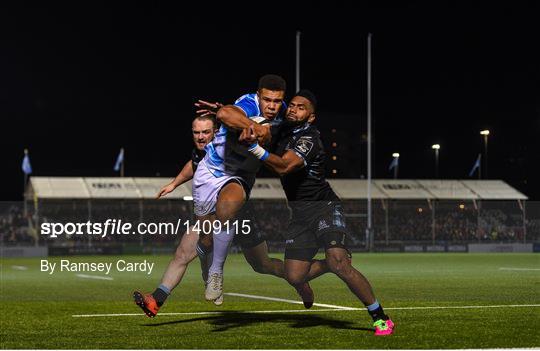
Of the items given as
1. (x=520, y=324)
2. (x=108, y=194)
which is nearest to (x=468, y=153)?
(x=108, y=194)

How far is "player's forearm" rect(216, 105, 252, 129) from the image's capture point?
7.79m

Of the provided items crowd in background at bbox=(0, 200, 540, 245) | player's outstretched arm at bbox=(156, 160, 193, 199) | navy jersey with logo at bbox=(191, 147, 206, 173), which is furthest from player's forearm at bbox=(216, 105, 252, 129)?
crowd in background at bbox=(0, 200, 540, 245)

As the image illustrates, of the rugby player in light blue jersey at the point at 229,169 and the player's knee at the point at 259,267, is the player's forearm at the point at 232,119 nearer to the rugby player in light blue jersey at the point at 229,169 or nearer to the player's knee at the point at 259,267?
the rugby player in light blue jersey at the point at 229,169

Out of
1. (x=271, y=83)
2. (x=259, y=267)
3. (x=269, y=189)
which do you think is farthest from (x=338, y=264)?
(x=269, y=189)

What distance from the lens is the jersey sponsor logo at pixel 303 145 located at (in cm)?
849

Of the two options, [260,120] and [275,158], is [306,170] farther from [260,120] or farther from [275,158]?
[260,120]

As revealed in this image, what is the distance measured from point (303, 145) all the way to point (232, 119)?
3.01 feet

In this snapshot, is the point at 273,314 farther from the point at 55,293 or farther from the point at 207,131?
the point at 55,293

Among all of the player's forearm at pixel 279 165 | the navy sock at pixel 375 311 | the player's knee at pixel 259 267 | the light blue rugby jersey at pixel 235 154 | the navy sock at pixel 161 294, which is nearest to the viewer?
the light blue rugby jersey at pixel 235 154

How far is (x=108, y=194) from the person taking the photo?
3106 cm

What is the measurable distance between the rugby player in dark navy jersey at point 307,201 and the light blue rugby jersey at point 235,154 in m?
0.16

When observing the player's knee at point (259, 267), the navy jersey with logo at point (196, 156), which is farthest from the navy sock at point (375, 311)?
the navy jersey with logo at point (196, 156)

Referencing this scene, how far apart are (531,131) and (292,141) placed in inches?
3859

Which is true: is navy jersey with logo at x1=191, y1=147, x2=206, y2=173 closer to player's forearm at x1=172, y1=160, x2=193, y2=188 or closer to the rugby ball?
player's forearm at x1=172, y1=160, x2=193, y2=188
